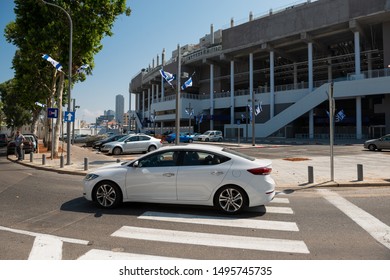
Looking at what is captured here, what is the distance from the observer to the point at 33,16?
67.8 ft

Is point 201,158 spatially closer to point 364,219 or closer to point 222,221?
point 222,221

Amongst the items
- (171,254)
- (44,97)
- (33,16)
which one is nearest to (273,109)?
(44,97)

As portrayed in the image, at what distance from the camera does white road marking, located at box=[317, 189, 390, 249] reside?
493cm

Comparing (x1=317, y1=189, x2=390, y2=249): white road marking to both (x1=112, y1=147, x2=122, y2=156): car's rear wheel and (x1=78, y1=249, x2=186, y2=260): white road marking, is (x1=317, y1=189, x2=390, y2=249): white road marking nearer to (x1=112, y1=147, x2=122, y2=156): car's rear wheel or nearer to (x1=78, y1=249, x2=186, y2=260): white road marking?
(x1=78, y1=249, x2=186, y2=260): white road marking

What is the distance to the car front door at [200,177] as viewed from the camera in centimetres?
630

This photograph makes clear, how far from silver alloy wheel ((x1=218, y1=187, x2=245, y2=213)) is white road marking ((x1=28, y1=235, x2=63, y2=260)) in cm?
327

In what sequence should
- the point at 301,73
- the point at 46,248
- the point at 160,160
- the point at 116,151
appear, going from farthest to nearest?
the point at 301,73 < the point at 116,151 < the point at 160,160 < the point at 46,248

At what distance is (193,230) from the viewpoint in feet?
17.4

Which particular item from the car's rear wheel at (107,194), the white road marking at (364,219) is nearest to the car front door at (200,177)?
the car's rear wheel at (107,194)

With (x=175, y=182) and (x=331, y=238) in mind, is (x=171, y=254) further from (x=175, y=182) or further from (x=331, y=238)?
(x=331, y=238)

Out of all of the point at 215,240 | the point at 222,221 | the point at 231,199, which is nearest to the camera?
the point at 215,240

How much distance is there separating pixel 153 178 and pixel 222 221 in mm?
1833

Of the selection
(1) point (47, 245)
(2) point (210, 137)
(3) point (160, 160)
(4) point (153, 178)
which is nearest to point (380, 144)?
(3) point (160, 160)
